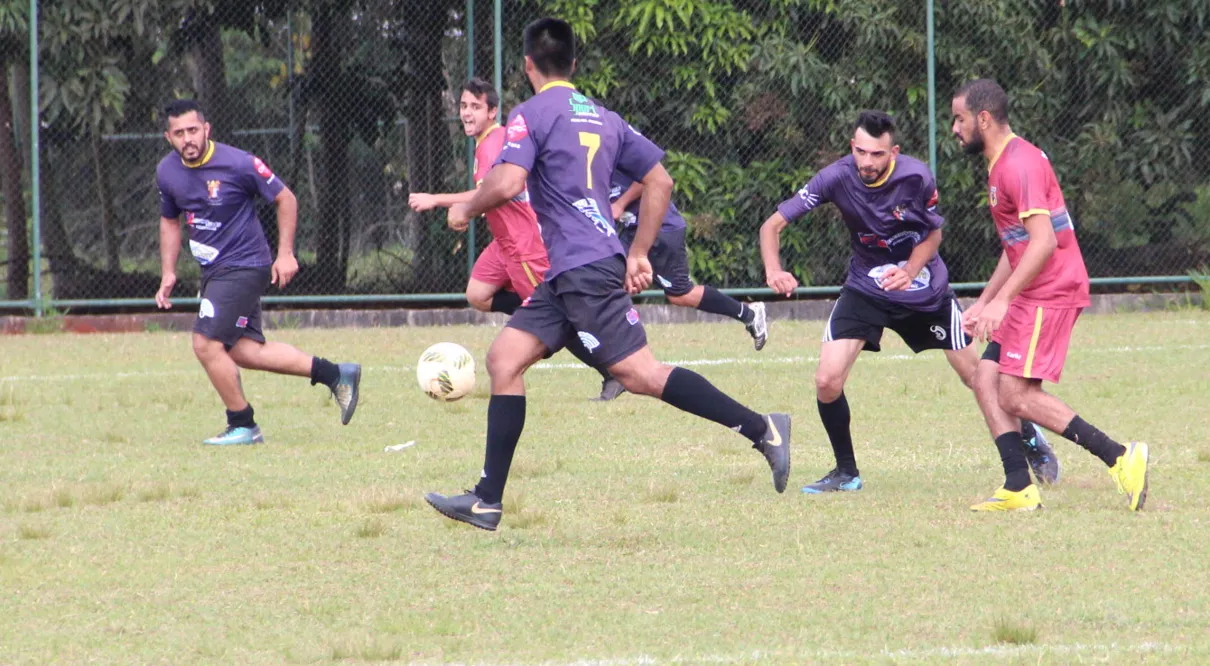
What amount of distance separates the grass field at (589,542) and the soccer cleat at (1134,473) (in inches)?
3.2

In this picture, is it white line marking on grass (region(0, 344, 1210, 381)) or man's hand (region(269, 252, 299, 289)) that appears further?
white line marking on grass (region(0, 344, 1210, 381))

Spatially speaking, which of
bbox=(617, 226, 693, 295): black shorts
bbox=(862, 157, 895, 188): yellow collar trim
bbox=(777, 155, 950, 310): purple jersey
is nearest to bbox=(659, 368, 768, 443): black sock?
bbox=(777, 155, 950, 310): purple jersey

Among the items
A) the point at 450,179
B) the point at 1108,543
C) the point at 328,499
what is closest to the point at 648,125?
the point at 450,179

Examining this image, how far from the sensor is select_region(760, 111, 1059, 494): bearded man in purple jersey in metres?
7.27

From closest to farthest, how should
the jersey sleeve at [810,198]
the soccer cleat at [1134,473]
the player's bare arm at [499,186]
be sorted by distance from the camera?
the player's bare arm at [499,186] → the soccer cleat at [1134,473] → the jersey sleeve at [810,198]

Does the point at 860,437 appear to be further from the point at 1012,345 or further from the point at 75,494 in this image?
the point at 75,494

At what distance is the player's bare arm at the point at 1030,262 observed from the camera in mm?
6285

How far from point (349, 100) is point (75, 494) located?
9.06 meters

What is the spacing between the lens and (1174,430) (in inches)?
343

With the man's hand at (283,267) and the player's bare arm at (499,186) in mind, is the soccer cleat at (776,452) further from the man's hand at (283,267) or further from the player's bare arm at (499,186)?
the man's hand at (283,267)

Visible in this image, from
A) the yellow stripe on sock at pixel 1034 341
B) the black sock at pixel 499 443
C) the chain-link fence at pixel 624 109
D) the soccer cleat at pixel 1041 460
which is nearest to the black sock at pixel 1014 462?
the yellow stripe on sock at pixel 1034 341

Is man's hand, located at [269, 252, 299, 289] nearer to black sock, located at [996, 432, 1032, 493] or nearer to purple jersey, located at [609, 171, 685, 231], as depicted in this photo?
purple jersey, located at [609, 171, 685, 231]

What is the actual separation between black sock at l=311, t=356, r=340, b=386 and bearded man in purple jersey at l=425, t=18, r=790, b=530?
3.24m

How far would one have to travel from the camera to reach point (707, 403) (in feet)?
20.3
